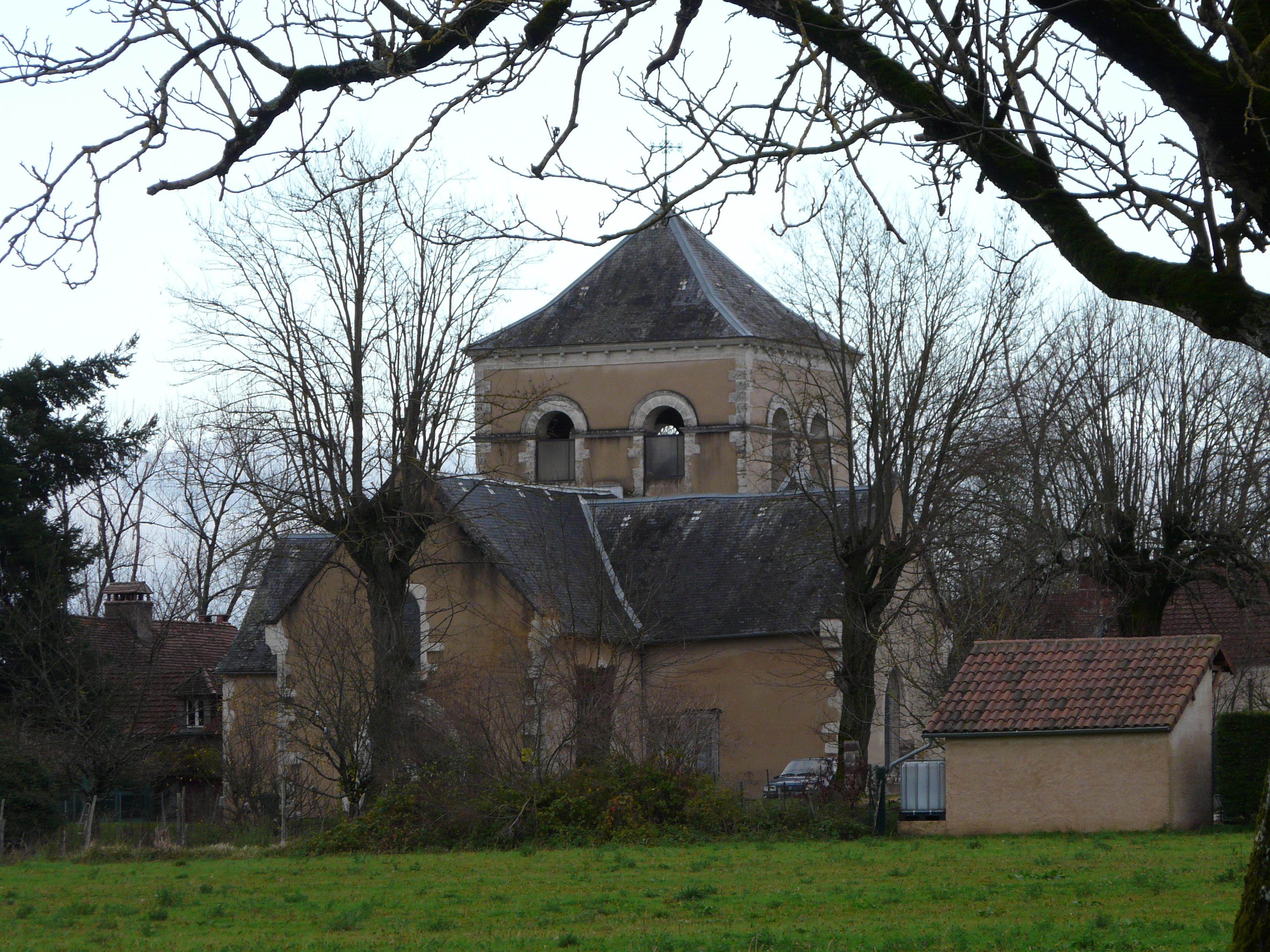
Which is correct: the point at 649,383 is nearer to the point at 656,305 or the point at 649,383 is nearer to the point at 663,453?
the point at 663,453

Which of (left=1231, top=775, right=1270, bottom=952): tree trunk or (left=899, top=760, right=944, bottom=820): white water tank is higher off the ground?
(left=1231, top=775, right=1270, bottom=952): tree trunk

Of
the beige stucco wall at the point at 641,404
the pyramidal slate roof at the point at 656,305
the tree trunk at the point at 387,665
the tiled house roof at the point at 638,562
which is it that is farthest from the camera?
the pyramidal slate roof at the point at 656,305

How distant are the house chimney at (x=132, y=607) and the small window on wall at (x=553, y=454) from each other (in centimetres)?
1154

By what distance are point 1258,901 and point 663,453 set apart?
95.3ft

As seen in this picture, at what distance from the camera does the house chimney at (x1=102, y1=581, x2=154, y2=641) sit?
40250mm

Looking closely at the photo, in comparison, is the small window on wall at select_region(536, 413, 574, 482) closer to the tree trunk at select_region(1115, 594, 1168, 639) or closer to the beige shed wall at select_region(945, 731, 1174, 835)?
the tree trunk at select_region(1115, 594, 1168, 639)

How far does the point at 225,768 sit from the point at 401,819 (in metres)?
8.33

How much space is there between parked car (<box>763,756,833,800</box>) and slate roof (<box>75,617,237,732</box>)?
47.3ft

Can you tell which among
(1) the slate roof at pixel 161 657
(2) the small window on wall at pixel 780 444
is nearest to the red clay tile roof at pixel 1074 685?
(2) the small window on wall at pixel 780 444

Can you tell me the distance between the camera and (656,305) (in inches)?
1401

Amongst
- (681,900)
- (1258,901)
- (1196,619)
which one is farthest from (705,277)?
(1258,901)

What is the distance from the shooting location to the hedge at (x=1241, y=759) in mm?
19500

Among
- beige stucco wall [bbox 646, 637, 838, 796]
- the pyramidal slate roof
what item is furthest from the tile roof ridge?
beige stucco wall [bbox 646, 637, 838, 796]

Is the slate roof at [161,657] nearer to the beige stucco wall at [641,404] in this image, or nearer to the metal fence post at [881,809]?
the beige stucco wall at [641,404]
